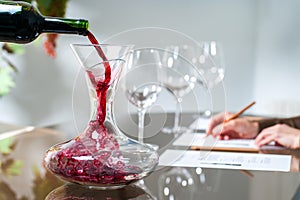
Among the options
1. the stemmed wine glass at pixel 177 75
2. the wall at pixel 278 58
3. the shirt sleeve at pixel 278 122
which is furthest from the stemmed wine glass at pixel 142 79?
the wall at pixel 278 58

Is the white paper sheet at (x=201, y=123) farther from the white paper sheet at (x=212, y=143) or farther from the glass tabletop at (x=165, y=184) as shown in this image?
the glass tabletop at (x=165, y=184)

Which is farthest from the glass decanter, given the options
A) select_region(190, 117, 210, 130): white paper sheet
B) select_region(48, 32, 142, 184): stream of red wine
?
select_region(190, 117, 210, 130): white paper sheet

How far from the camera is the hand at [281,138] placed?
54.7 inches

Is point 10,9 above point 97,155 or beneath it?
above

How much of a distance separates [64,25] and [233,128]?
0.79 m

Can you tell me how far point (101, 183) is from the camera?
87 cm

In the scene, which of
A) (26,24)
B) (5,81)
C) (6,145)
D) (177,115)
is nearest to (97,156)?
(26,24)

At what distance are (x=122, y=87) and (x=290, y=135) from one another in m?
0.43

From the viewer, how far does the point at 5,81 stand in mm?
2533

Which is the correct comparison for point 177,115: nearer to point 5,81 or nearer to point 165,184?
point 165,184

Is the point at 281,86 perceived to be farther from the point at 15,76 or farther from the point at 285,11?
the point at 15,76

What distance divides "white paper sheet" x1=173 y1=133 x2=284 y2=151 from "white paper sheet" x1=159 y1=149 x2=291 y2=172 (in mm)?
59

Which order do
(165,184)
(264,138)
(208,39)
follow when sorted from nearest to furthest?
1. (165,184)
2. (264,138)
3. (208,39)

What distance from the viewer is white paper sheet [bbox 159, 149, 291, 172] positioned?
3.77 ft
